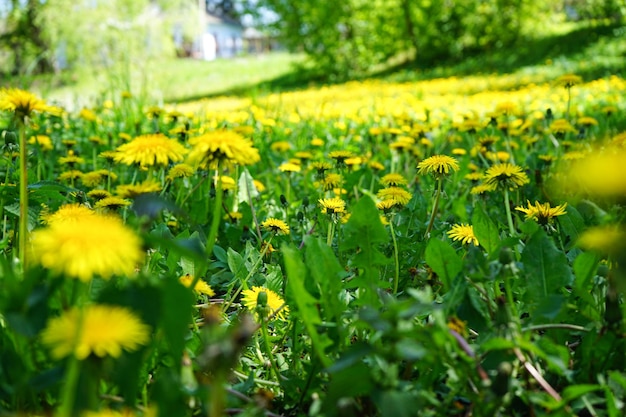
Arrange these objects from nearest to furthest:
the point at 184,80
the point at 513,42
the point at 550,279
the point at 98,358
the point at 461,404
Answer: the point at 98,358
the point at 461,404
the point at 550,279
the point at 513,42
the point at 184,80

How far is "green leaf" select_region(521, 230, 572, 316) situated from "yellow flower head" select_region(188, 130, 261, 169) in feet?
1.83

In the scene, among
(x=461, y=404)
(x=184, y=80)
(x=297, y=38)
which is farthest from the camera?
(x=184, y=80)

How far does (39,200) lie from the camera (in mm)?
1476

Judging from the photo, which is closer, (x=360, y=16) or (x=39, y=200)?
(x=39, y=200)

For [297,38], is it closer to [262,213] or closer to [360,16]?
[360,16]

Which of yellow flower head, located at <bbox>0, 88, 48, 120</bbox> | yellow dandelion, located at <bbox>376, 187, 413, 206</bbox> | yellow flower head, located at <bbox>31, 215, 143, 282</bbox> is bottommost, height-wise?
yellow dandelion, located at <bbox>376, 187, 413, 206</bbox>

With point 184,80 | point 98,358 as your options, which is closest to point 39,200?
point 98,358

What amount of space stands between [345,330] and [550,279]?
0.40 metres

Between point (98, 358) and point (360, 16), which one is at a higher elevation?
point (360, 16)

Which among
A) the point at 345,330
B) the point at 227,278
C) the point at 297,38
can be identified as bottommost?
the point at 227,278

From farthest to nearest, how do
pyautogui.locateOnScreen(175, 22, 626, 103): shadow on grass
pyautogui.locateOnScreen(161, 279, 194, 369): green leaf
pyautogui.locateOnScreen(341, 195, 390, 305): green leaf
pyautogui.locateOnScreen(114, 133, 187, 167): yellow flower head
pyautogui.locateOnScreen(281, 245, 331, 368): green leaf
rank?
1. pyautogui.locateOnScreen(175, 22, 626, 103): shadow on grass
2. pyautogui.locateOnScreen(341, 195, 390, 305): green leaf
3. pyautogui.locateOnScreen(114, 133, 187, 167): yellow flower head
4. pyautogui.locateOnScreen(281, 245, 331, 368): green leaf
5. pyautogui.locateOnScreen(161, 279, 194, 369): green leaf

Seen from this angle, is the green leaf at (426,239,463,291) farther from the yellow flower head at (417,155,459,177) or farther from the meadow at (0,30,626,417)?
the yellow flower head at (417,155,459,177)

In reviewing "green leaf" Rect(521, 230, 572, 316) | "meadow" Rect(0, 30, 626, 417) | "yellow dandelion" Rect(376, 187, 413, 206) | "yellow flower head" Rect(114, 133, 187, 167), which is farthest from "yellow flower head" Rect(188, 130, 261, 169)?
"yellow dandelion" Rect(376, 187, 413, 206)

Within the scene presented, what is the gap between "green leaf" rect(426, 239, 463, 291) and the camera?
115 centimetres
